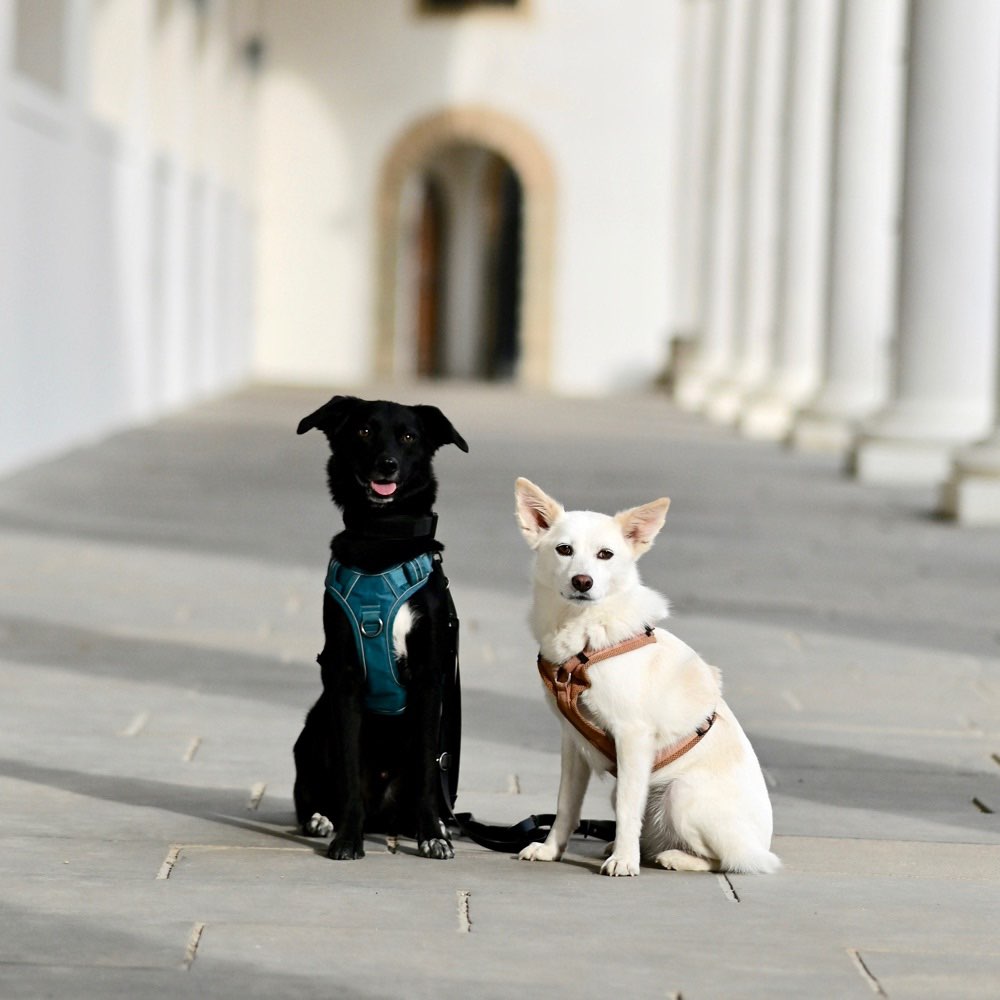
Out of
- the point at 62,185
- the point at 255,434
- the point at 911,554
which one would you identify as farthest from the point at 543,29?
the point at 911,554

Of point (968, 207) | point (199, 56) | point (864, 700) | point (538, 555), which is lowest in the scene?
point (864, 700)

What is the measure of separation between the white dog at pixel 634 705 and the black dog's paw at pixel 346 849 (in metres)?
0.40

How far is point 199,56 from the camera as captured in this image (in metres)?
22.3

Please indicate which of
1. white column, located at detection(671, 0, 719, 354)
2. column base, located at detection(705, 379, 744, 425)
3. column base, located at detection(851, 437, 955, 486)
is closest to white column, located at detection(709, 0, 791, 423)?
column base, located at detection(705, 379, 744, 425)

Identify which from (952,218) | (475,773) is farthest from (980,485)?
(475,773)

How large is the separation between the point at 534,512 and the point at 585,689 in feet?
1.12

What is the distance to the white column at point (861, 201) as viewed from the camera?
16.0 metres

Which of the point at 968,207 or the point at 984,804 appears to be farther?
the point at 968,207

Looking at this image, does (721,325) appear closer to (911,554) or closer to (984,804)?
(911,554)

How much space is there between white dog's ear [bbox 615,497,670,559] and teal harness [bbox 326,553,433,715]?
41 cm

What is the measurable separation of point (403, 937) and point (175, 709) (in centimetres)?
233

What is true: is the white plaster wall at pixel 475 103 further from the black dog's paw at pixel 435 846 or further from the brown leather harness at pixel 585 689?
the brown leather harness at pixel 585 689

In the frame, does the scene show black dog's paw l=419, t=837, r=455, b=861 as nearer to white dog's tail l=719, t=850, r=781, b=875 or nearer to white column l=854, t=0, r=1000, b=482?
white dog's tail l=719, t=850, r=781, b=875

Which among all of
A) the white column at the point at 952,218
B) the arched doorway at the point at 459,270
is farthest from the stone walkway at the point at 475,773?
the arched doorway at the point at 459,270
